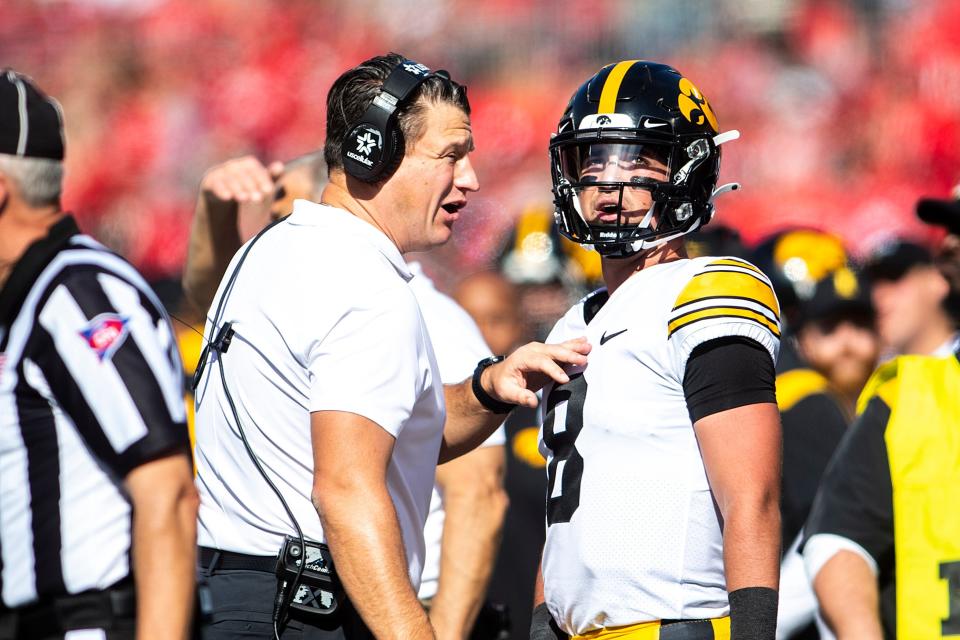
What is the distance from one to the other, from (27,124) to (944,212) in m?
2.64

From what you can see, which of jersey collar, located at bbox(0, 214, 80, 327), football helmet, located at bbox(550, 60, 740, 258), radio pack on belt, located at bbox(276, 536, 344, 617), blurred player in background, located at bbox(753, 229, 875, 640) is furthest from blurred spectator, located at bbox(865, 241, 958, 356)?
jersey collar, located at bbox(0, 214, 80, 327)

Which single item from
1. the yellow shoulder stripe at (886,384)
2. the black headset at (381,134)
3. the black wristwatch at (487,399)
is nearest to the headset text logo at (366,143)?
the black headset at (381,134)

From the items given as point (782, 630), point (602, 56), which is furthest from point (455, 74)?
point (782, 630)

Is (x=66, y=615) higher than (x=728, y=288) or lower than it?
lower

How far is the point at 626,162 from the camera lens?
299cm

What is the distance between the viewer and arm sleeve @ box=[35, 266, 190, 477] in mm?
3016

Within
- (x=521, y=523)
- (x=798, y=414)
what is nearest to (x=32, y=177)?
(x=521, y=523)

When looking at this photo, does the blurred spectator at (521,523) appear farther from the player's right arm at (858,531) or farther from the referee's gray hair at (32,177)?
the referee's gray hair at (32,177)

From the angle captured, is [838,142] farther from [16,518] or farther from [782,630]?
[16,518]

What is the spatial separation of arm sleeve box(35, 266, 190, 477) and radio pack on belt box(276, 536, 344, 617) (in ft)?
1.49

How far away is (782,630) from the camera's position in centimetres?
487

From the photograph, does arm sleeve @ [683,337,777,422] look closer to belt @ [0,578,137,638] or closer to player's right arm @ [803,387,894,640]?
player's right arm @ [803,387,894,640]

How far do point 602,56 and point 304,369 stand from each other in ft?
35.4

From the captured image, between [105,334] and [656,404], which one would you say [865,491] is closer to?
[656,404]
